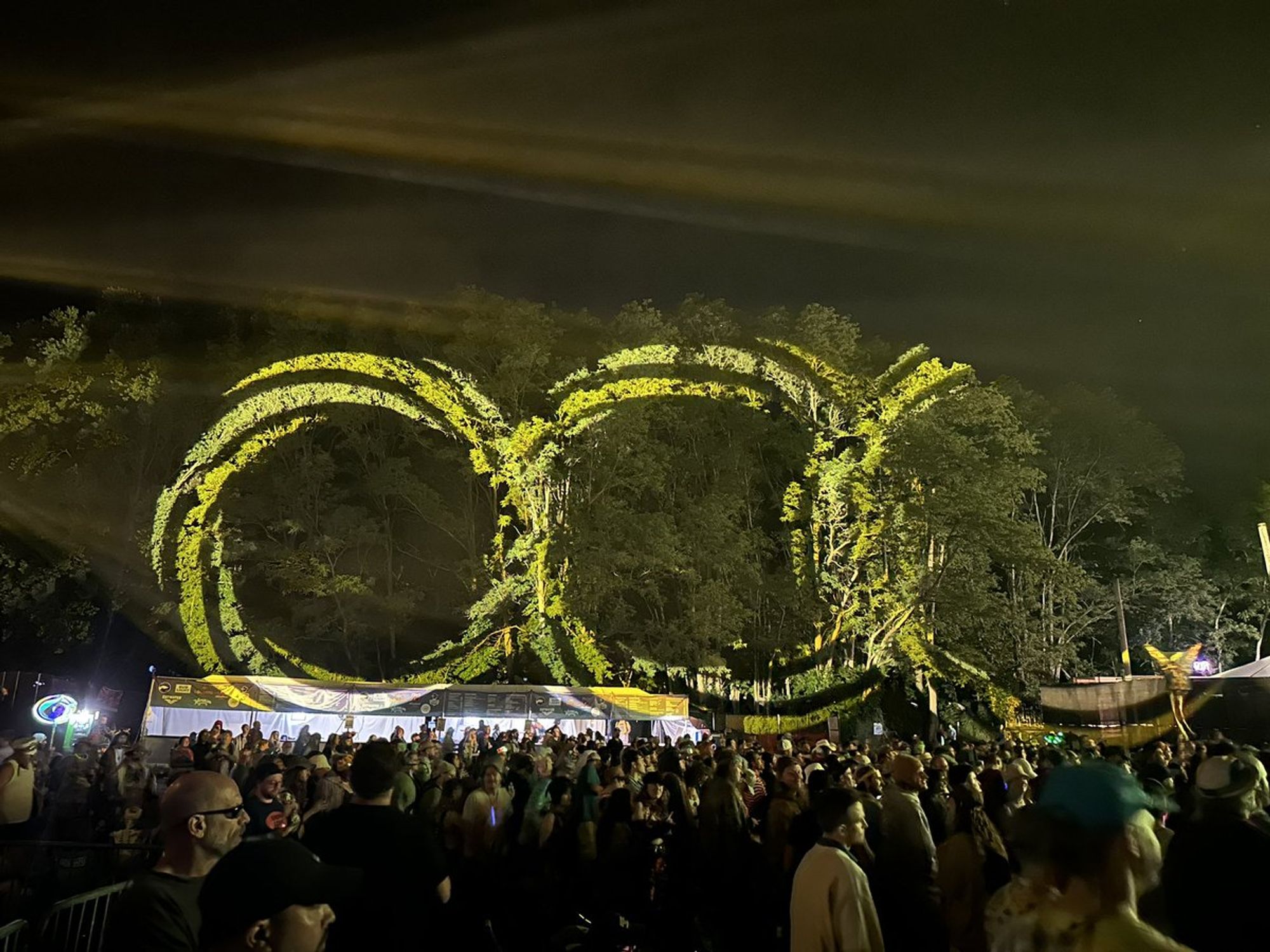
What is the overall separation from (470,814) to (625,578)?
20.8m

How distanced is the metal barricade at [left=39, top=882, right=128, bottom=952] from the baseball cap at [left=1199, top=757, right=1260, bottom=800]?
14.3ft

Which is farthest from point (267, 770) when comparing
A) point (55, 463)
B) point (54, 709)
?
point (55, 463)

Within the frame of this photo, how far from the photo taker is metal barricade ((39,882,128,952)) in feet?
12.2

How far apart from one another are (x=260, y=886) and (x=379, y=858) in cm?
186

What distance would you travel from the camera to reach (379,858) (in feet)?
11.5

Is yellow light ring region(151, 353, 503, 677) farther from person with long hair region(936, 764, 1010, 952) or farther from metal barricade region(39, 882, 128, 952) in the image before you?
person with long hair region(936, 764, 1010, 952)

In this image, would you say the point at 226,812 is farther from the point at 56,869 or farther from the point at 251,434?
the point at 251,434

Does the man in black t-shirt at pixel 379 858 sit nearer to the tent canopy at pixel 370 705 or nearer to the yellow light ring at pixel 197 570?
the tent canopy at pixel 370 705

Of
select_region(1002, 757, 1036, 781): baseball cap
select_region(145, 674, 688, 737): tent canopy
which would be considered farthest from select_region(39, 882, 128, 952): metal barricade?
select_region(145, 674, 688, 737): tent canopy

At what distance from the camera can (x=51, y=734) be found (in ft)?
57.6

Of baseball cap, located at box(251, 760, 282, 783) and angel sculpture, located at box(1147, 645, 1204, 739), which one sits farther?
angel sculpture, located at box(1147, 645, 1204, 739)

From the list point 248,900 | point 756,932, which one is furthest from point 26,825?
point 248,900

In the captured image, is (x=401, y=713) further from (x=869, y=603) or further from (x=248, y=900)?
(x=248, y=900)

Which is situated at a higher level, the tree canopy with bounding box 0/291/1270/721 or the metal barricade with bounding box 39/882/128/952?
the tree canopy with bounding box 0/291/1270/721
